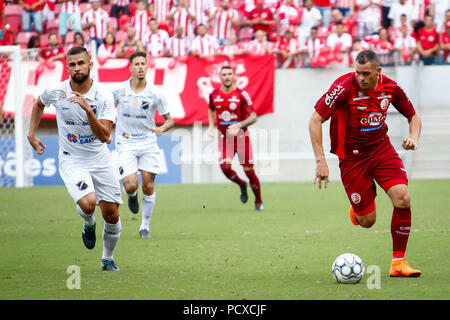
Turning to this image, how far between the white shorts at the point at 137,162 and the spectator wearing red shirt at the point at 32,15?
39.0ft

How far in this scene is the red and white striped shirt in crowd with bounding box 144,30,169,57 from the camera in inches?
810

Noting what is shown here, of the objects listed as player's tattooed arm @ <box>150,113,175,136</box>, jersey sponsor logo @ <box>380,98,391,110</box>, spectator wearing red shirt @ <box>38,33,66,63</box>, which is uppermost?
jersey sponsor logo @ <box>380,98,391,110</box>

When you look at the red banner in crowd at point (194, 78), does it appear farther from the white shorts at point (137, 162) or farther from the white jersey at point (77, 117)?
the white jersey at point (77, 117)

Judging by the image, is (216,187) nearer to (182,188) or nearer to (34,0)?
(182,188)

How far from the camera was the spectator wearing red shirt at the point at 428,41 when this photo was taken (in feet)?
66.1

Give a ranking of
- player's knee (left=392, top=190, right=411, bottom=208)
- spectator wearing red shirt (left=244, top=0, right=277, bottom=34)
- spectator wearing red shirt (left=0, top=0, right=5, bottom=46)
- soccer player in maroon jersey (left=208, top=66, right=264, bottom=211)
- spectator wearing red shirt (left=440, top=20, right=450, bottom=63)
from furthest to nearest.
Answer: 1. spectator wearing red shirt (left=0, top=0, right=5, bottom=46)
2. spectator wearing red shirt (left=244, top=0, right=277, bottom=34)
3. spectator wearing red shirt (left=440, top=20, right=450, bottom=63)
4. soccer player in maroon jersey (left=208, top=66, right=264, bottom=211)
5. player's knee (left=392, top=190, right=411, bottom=208)

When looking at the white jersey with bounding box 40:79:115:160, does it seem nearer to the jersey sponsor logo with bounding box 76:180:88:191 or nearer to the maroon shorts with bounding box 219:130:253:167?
the jersey sponsor logo with bounding box 76:180:88:191

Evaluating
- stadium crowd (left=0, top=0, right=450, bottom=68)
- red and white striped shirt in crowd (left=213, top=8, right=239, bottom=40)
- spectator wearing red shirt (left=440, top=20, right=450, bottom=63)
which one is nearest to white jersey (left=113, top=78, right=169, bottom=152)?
stadium crowd (left=0, top=0, right=450, bottom=68)

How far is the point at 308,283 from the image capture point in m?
6.91

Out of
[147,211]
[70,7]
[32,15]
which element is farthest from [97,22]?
[147,211]

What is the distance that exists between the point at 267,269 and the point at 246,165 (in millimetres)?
6587

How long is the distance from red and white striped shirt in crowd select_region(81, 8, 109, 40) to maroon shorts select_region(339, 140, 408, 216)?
14.5 metres
